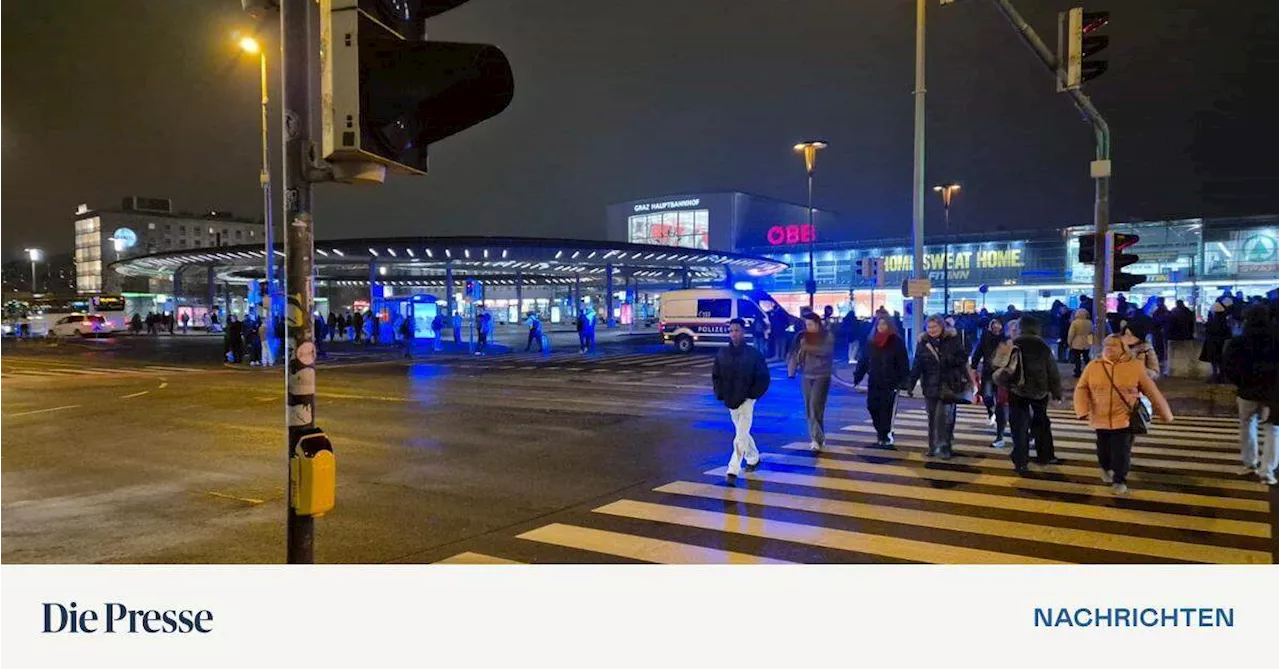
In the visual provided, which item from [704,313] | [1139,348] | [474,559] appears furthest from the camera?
[704,313]

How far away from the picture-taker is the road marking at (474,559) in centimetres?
561

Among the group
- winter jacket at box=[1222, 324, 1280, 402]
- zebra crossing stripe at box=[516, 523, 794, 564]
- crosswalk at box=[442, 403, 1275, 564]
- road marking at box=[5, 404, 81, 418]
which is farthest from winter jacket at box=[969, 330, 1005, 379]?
road marking at box=[5, 404, 81, 418]

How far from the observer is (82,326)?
2053 inches

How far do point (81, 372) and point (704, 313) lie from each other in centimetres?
2104

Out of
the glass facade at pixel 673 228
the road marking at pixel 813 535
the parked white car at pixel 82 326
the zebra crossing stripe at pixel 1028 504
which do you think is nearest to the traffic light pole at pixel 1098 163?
the zebra crossing stripe at pixel 1028 504

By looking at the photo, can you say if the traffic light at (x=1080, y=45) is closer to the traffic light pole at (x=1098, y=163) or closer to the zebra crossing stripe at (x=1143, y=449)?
the traffic light pole at (x=1098, y=163)

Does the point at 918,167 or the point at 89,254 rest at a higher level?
the point at 89,254

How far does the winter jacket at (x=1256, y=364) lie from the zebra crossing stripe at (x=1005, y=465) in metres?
0.91

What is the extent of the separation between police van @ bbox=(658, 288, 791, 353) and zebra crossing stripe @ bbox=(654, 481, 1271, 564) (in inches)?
854

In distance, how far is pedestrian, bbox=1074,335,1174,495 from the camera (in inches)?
285

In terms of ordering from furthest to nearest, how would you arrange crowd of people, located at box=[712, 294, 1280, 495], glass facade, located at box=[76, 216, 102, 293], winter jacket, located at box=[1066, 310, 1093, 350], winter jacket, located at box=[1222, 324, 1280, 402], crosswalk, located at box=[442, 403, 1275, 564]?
glass facade, located at box=[76, 216, 102, 293] → winter jacket, located at box=[1066, 310, 1093, 350] → winter jacket, located at box=[1222, 324, 1280, 402] → crowd of people, located at box=[712, 294, 1280, 495] → crosswalk, located at box=[442, 403, 1275, 564]
